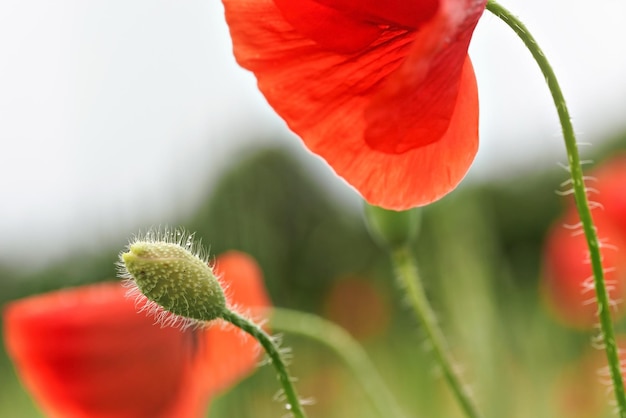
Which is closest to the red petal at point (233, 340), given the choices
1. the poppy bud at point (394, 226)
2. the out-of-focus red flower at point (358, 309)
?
the poppy bud at point (394, 226)

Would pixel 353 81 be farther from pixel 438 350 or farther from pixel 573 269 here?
pixel 573 269

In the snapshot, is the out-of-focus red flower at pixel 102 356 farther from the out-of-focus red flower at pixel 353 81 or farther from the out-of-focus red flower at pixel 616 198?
the out-of-focus red flower at pixel 616 198

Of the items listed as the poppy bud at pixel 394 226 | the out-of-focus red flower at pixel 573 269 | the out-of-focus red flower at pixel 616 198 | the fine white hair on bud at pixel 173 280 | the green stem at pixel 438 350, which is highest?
the fine white hair on bud at pixel 173 280

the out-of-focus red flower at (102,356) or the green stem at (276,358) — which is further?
the out-of-focus red flower at (102,356)

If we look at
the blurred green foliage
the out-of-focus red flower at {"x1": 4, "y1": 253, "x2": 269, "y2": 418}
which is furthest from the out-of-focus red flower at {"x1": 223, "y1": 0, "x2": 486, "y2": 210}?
the out-of-focus red flower at {"x1": 4, "y1": 253, "x2": 269, "y2": 418}

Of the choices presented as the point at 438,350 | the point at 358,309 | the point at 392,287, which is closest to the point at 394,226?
the point at 438,350

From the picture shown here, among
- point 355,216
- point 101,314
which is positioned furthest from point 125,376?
point 355,216
